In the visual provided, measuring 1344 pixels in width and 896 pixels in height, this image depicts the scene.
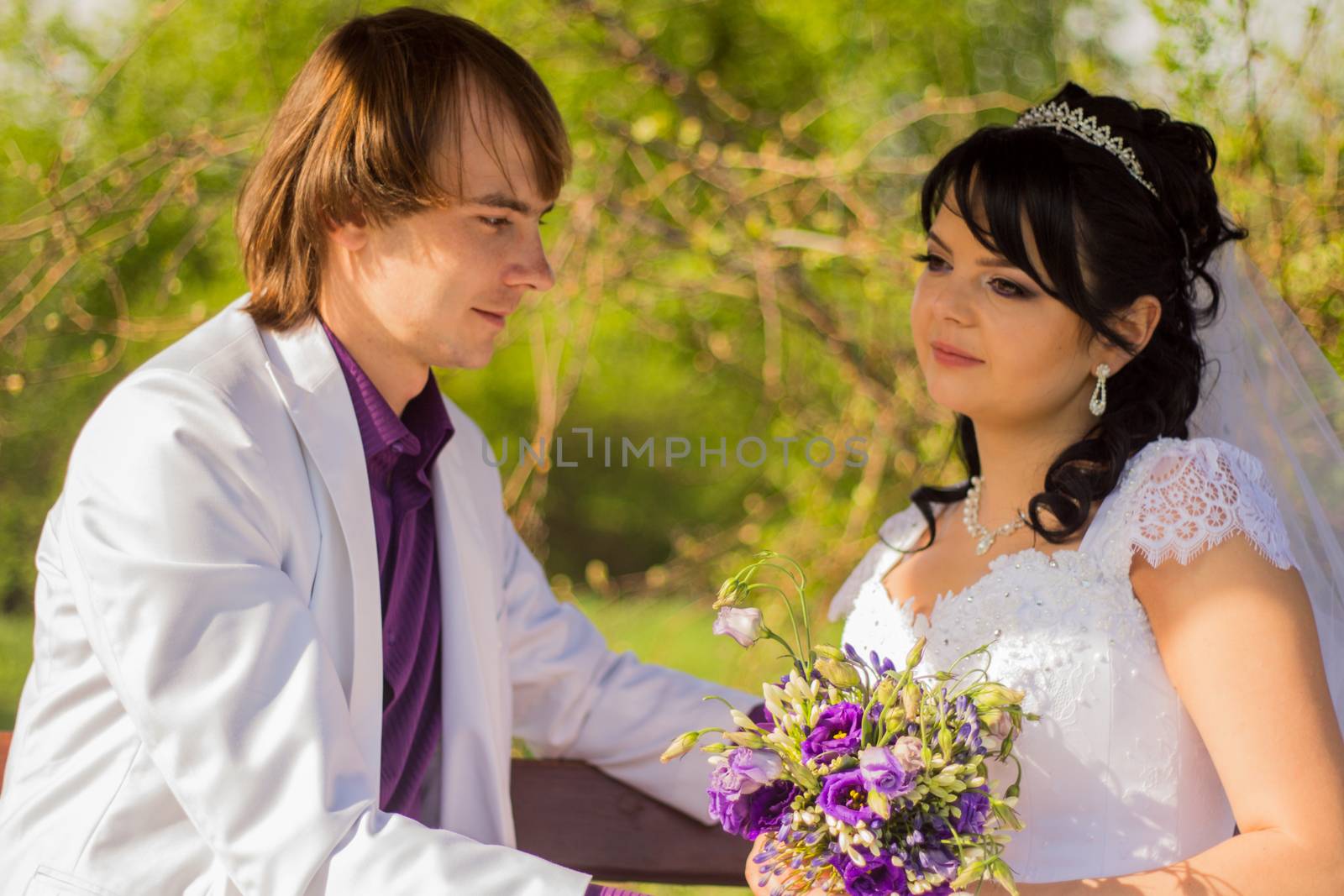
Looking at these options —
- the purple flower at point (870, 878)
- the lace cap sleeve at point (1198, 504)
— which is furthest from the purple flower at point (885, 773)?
the lace cap sleeve at point (1198, 504)

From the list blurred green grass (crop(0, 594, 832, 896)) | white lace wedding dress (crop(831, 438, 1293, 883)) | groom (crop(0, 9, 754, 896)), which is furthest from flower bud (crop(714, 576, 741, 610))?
blurred green grass (crop(0, 594, 832, 896))

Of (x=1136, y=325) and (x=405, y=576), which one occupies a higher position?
(x=1136, y=325)

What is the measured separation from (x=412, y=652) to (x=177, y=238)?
11.1ft

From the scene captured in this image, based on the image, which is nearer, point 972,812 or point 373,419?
point 972,812

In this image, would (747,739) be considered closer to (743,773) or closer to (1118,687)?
(743,773)

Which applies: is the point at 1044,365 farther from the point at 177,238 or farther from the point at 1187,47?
the point at 177,238

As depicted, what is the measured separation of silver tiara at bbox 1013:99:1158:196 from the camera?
88.0 inches

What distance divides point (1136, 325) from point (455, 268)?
1.30m

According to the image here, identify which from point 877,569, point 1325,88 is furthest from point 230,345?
point 1325,88

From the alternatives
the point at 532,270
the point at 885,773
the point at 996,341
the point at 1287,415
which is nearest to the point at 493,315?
the point at 532,270

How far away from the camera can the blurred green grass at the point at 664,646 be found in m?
4.28

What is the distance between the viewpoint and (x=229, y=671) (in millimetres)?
1918

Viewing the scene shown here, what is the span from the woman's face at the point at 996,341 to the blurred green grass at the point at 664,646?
1.85m

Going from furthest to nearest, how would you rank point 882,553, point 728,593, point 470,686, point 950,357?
1. point 882,553
2. point 470,686
3. point 950,357
4. point 728,593
